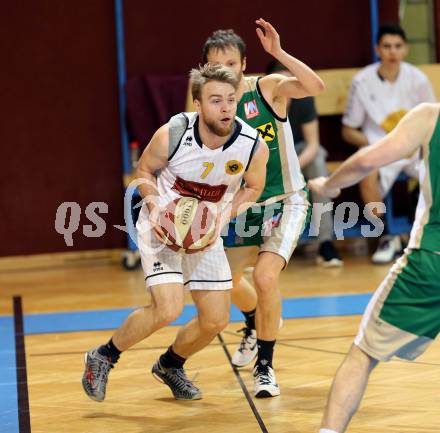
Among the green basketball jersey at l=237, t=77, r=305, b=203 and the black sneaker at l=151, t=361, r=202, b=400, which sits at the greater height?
the green basketball jersey at l=237, t=77, r=305, b=203

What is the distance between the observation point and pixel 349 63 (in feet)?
33.2

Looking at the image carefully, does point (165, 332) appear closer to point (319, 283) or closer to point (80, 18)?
point (319, 283)

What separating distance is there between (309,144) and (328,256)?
1122 mm

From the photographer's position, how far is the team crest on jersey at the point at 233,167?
188 inches

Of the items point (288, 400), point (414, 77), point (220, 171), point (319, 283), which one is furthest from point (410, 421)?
point (414, 77)

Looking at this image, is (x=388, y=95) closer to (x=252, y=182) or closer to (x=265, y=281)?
(x=265, y=281)

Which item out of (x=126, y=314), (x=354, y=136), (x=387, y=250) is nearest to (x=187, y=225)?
(x=126, y=314)

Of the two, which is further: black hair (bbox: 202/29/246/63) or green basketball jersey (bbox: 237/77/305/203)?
green basketball jersey (bbox: 237/77/305/203)

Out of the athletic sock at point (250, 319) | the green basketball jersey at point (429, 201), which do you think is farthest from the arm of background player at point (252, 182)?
the green basketball jersey at point (429, 201)

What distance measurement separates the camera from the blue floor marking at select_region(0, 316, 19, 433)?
15.6 ft

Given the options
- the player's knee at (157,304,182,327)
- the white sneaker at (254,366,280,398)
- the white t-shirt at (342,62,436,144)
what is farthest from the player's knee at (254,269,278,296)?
the white t-shirt at (342,62,436,144)

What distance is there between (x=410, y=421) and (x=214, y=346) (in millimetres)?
1922

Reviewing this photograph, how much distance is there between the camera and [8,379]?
219 inches

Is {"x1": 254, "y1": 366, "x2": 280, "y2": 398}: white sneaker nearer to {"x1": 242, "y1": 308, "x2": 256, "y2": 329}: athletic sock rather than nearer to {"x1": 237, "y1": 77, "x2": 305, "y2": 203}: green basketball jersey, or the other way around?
{"x1": 242, "y1": 308, "x2": 256, "y2": 329}: athletic sock
